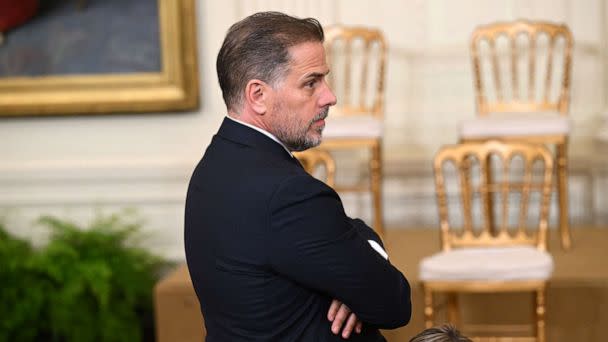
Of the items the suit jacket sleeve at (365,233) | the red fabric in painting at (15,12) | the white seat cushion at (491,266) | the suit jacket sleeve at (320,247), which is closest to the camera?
the suit jacket sleeve at (320,247)

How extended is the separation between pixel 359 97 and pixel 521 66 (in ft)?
3.52

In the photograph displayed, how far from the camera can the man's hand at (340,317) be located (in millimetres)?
2381

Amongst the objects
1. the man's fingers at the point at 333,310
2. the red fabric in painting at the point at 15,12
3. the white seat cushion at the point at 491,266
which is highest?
the red fabric in painting at the point at 15,12

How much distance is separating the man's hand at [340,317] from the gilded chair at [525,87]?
3449mm

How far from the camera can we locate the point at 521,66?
6.62 m

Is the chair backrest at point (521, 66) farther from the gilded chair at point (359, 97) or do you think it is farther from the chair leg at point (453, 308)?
the chair leg at point (453, 308)

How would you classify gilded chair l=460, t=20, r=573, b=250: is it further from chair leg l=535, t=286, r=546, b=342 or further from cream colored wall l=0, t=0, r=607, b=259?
chair leg l=535, t=286, r=546, b=342

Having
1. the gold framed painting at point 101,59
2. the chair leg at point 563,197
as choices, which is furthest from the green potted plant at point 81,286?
the chair leg at point 563,197

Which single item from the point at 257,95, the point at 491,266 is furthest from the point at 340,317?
the point at 491,266

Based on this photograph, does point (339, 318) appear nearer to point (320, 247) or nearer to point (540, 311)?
point (320, 247)

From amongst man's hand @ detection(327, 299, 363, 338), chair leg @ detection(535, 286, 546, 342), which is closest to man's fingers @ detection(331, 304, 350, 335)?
man's hand @ detection(327, 299, 363, 338)

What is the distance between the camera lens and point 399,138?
6797 mm

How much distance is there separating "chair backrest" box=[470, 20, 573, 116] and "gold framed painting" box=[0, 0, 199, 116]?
191cm

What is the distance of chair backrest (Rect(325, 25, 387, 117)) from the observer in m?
6.30
